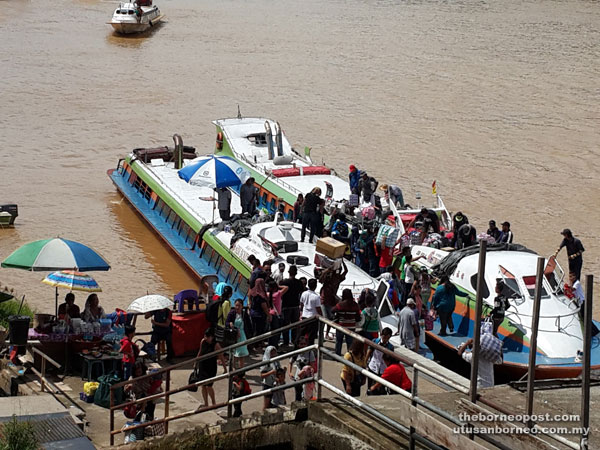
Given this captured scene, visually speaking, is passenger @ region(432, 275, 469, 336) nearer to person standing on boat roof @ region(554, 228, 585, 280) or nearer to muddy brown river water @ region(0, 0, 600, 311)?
person standing on boat roof @ region(554, 228, 585, 280)

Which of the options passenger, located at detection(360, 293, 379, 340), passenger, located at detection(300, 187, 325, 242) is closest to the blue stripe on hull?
passenger, located at detection(300, 187, 325, 242)

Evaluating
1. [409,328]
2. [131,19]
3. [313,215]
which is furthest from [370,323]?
[131,19]

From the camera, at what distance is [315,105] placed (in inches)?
1788

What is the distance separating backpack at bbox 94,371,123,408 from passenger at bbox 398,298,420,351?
4.63 metres

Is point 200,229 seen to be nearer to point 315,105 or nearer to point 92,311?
point 92,311

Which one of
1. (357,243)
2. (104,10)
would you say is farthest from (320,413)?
(104,10)

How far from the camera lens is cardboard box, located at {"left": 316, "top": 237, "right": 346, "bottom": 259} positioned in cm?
1883

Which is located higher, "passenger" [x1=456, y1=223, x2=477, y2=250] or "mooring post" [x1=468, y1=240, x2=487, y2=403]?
"mooring post" [x1=468, y1=240, x2=487, y2=403]

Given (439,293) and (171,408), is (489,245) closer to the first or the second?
(439,293)

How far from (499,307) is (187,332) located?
501cm

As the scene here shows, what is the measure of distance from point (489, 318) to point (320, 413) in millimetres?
8825

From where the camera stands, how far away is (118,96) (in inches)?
1850

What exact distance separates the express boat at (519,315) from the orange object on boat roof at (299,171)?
848 cm

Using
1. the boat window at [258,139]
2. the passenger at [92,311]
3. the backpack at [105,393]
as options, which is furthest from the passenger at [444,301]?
the boat window at [258,139]
